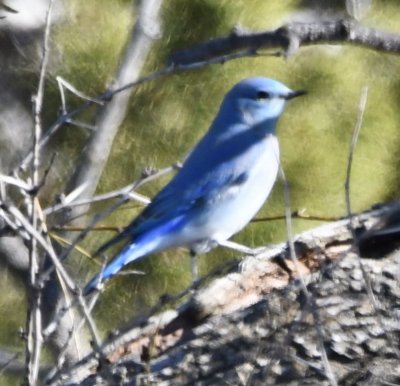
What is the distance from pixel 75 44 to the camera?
378cm

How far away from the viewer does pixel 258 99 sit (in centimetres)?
351

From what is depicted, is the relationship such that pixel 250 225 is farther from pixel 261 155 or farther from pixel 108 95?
pixel 108 95

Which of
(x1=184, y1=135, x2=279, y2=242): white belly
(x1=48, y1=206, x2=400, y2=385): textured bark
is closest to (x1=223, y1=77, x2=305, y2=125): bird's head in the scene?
(x1=184, y1=135, x2=279, y2=242): white belly

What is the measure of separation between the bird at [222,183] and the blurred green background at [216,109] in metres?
0.22

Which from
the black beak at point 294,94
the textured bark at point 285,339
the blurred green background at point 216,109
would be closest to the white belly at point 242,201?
the black beak at point 294,94

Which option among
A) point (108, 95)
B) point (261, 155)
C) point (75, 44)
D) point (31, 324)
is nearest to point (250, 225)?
point (261, 155)

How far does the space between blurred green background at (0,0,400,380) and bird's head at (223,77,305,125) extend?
17cm

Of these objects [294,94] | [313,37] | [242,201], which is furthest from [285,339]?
[294,94]

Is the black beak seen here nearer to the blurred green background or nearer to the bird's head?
the bird's head

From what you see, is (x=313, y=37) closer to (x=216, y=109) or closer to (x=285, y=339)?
(x=285, y=339)

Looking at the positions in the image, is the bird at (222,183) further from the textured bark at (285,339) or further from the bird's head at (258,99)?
the textured bark at (285,339)

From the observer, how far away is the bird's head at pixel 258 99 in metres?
3.47

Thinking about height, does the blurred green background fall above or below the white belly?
above

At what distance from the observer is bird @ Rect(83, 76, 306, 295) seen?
10.9 feet
